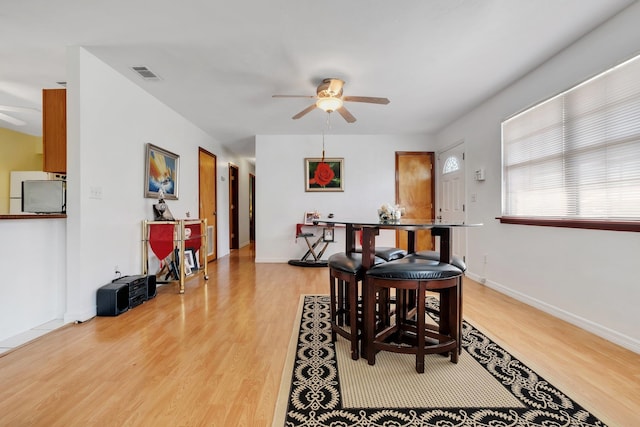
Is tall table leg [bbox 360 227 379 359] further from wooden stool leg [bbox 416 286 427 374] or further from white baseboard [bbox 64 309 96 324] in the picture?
white baseboard [bbox 64 309 96 324]

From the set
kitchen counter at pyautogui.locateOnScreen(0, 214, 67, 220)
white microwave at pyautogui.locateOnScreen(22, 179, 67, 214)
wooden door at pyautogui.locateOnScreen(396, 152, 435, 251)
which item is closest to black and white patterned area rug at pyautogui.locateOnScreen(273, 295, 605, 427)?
kitchen counter at pyautogui.locateOnScreen(0, 214, 67, 220)

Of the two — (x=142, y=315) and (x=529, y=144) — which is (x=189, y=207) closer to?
(x=142, y=315)

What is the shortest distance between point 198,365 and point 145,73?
2907 millimetres

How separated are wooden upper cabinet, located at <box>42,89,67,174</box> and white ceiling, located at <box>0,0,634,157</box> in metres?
0.40

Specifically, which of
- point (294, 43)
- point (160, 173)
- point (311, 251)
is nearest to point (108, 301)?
point (160, 173)

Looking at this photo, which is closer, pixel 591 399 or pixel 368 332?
pixel 591 399

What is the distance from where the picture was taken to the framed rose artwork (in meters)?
5.32

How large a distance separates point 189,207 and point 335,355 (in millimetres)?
3682

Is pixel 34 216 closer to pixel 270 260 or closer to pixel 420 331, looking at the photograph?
pixel 420 331

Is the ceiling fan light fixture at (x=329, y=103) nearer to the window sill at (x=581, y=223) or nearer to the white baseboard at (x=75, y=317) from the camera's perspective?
the window sill at (x=581, y=223)

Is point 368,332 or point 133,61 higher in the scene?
point 133,61

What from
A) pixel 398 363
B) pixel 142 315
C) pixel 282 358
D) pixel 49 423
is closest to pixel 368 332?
pixel 398 363

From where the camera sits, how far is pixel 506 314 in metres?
2.60

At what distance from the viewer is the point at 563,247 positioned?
2486mm
